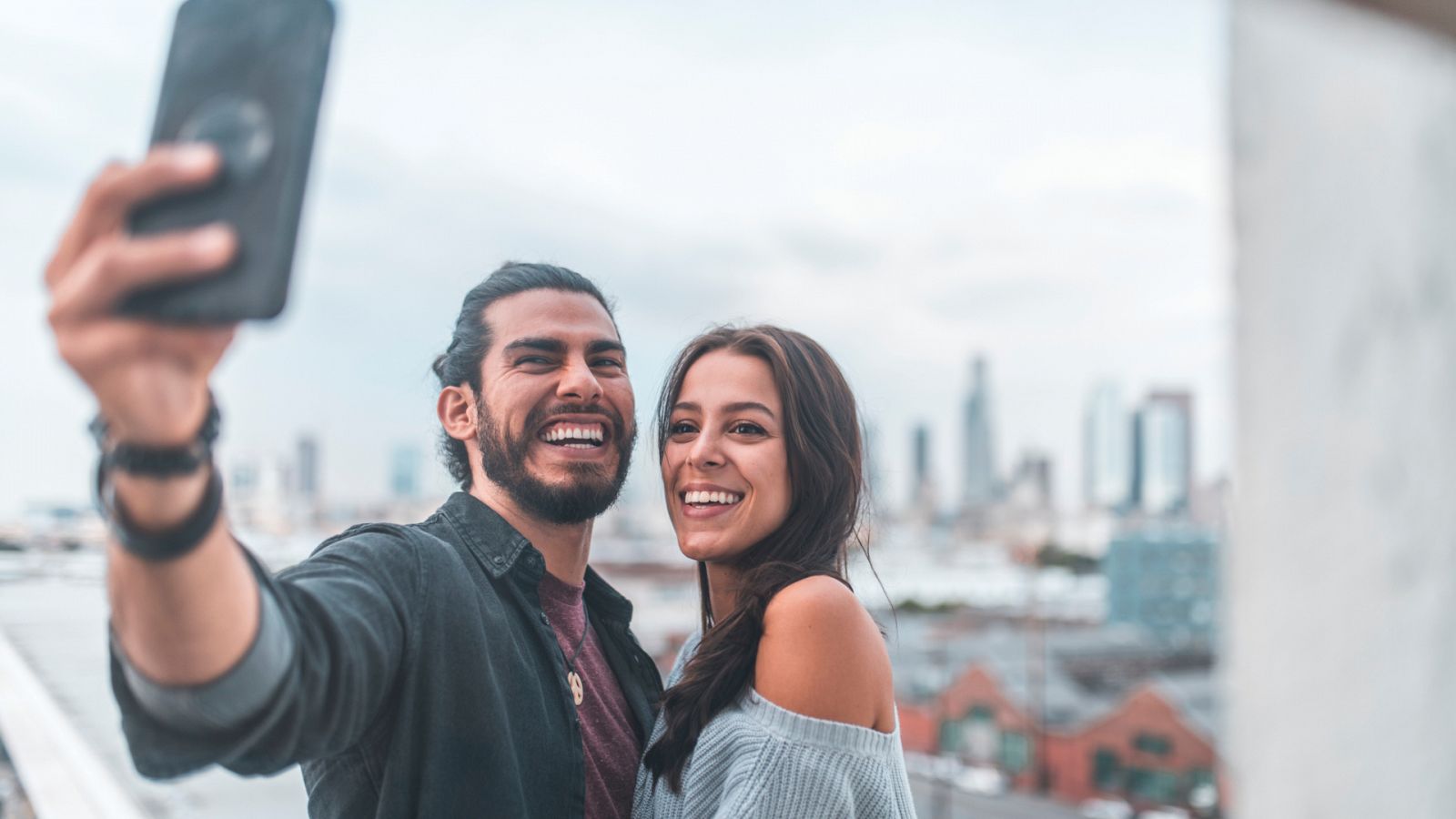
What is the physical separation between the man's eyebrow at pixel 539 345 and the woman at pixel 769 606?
0.18m

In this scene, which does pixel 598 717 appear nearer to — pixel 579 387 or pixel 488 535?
pixel 488 535

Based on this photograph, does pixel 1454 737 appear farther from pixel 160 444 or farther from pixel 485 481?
pixel 160 444

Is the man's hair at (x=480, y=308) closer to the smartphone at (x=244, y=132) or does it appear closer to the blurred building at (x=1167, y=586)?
the smartphone at (x=244, y=132)

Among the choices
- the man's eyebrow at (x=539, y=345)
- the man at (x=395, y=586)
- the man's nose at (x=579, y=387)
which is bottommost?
the man at (x=395, y=586)

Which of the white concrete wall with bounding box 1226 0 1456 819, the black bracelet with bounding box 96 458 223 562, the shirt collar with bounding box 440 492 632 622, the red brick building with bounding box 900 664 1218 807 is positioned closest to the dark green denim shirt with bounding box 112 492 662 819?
the shirt collar with bounding box 440 492 632 622

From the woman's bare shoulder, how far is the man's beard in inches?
10.6

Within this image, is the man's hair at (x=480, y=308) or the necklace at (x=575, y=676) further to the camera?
the man's hair at (x=480, y=308)

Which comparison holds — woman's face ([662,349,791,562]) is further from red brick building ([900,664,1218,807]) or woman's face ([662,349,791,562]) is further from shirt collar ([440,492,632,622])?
red brick building ([900,664,1218,807])

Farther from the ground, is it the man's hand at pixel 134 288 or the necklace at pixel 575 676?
the man's hand at pixel 134 288

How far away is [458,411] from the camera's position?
4.71ft

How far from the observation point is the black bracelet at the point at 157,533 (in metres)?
0.66

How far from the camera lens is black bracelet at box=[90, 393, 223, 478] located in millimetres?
636

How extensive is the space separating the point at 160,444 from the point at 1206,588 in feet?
158

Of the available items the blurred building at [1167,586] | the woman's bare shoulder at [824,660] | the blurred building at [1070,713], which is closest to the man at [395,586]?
the woman's bare shoulder at [824,660]
